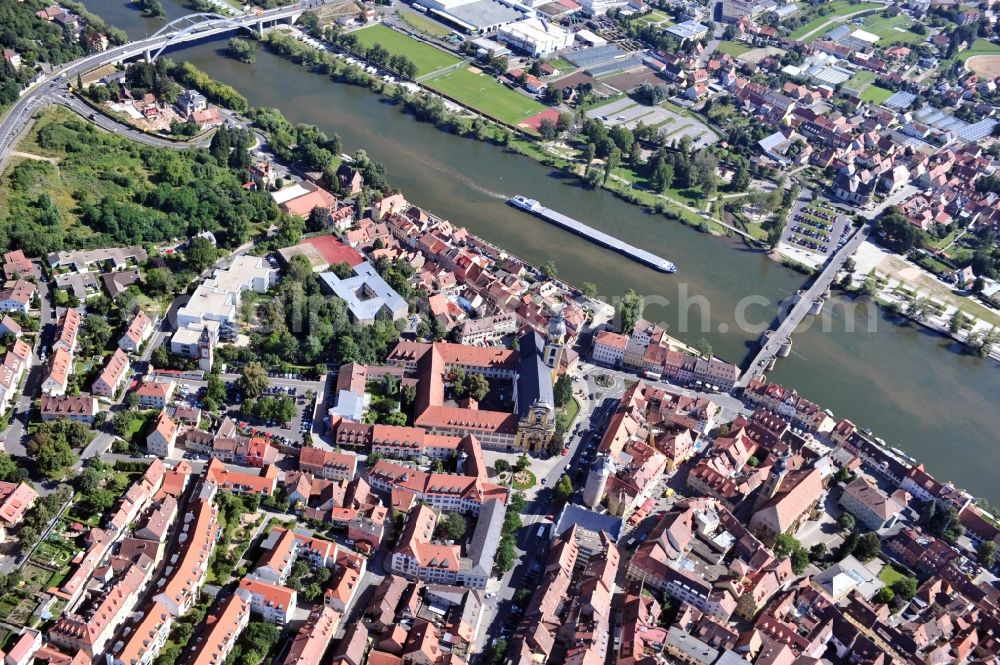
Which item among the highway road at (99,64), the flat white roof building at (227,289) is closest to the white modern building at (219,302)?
the flat white roof building at (227,289)

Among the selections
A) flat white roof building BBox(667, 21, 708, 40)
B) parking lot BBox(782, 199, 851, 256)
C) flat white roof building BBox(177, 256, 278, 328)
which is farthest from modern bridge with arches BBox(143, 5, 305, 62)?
parking lot BBox(782, 199, 851, 256)

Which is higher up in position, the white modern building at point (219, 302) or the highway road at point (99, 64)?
the highway road at point (99, 64)

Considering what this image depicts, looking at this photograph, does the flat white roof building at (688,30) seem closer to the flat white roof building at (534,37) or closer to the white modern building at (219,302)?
the flat white roof building at (534,37)

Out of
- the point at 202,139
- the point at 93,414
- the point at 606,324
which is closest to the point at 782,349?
the point at 606,324

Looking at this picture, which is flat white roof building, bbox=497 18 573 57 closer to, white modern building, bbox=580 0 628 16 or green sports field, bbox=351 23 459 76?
green sports field, bbox=351 23 459 76

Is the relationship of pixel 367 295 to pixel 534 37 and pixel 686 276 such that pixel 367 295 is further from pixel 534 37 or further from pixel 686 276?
pixel 534 37

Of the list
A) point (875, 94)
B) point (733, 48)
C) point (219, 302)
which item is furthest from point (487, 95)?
point (875, 94)
